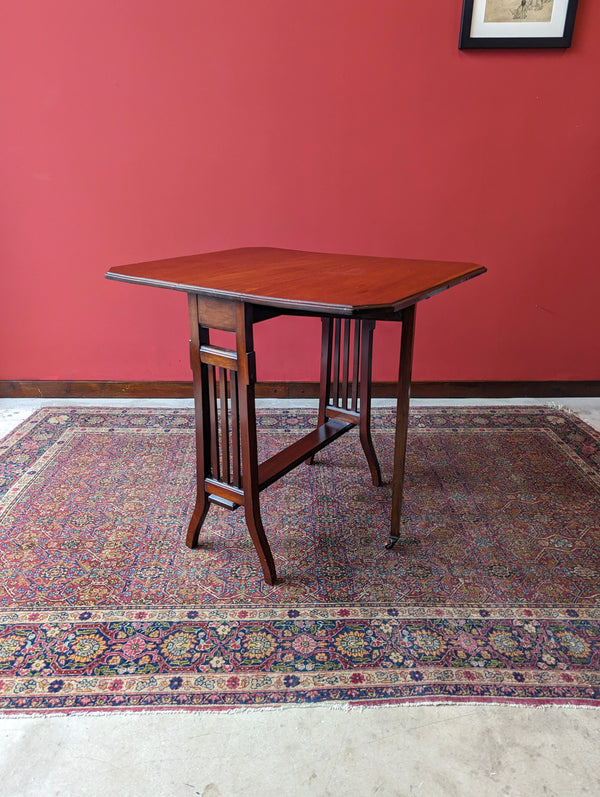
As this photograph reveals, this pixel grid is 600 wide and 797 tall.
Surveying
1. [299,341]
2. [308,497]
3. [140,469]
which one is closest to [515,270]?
[299,341]

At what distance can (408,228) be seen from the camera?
3395mm

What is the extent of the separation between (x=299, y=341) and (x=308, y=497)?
130cm

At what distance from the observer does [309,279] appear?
1828mm

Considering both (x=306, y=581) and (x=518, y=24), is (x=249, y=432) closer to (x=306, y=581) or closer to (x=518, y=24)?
(x=306, y=581)

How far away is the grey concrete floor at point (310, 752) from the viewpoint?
1.36m

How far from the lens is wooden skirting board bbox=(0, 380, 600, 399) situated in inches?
144

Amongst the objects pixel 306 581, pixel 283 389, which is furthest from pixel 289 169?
pixel 306 581

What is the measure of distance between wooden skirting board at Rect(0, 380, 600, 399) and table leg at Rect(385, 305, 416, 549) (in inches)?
61.3

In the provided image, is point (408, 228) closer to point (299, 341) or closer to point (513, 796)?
point (299, 341)

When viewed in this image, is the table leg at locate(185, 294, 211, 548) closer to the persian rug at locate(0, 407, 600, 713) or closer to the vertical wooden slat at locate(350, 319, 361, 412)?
the persian rug at locate(0, 407, 600, 713)

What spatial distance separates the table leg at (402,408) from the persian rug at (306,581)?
13cm

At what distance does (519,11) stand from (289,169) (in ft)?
4.77

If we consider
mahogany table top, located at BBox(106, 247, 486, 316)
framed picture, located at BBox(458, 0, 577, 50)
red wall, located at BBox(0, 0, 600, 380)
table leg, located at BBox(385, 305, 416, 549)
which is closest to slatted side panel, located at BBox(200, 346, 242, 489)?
mahogany table top, located at BBox(106, 247, 486, 316)

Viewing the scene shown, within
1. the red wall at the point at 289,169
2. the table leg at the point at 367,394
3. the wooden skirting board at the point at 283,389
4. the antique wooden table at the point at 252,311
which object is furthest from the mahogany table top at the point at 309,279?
the wooden skirting board at the point at 283,389
